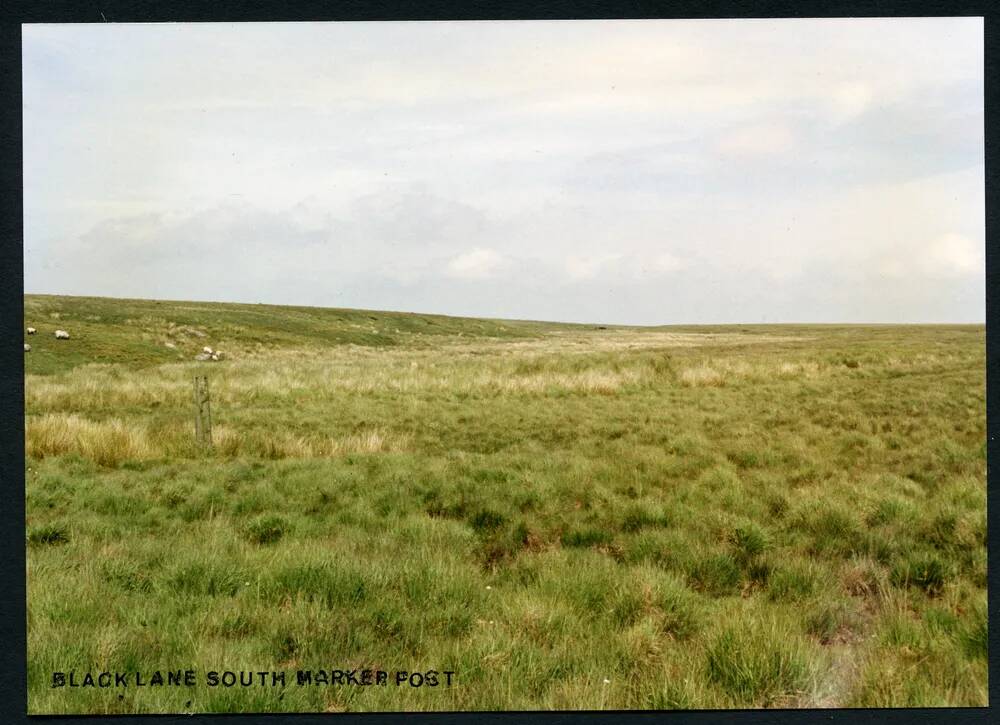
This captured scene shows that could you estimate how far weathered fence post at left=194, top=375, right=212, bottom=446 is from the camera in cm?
698

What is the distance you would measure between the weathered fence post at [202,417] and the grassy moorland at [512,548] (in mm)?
165

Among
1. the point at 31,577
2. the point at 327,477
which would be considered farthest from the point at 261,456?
the point at 31,577

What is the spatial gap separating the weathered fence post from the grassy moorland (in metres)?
0.17

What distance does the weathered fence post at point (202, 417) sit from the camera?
698 cm

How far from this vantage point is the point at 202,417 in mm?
7082

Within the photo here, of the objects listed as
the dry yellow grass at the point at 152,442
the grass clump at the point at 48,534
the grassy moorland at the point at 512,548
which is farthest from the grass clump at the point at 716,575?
the grass clump at the point at 48,534

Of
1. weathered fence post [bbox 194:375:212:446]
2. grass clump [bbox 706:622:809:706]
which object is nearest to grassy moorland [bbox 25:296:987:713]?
grass clump [bbox 706:622:809:706]

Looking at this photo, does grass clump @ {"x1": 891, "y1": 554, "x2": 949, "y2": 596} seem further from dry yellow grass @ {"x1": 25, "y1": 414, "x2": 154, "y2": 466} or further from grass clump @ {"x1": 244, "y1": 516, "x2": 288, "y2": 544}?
dry yellow grass @ {"x1": 25, "y1": 414, "x2": 154, "y2": 466}

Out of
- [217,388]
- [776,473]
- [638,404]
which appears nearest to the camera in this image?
[776,473]

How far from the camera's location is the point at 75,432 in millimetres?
6602

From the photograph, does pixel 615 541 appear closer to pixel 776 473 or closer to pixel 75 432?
pixel 776 473

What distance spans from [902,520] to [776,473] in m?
1.49

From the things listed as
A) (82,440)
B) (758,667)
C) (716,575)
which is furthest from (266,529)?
(758,667)

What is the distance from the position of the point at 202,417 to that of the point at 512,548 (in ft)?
16.0
